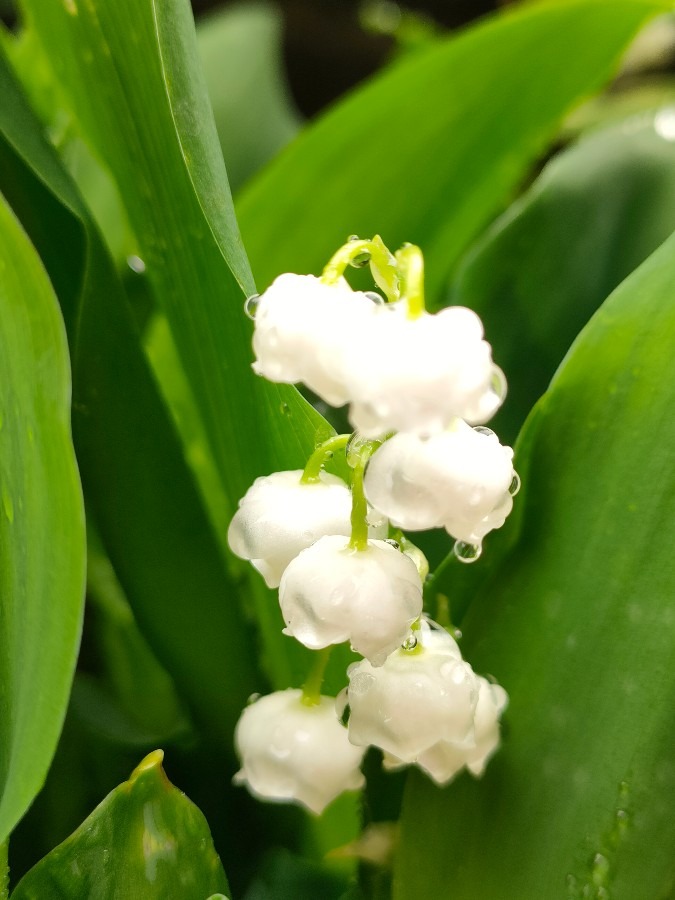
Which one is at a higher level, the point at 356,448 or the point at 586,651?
the point at 356,448

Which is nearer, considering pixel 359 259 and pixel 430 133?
pixel 359 259

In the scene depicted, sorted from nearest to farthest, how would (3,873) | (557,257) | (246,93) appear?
(3,873) < (557,257) < (246,93)

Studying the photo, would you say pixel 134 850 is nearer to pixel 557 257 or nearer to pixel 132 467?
pixel 132 467

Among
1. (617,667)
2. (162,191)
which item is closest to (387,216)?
(162,191)

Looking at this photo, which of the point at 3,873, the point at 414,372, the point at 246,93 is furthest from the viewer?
the point at 246,93

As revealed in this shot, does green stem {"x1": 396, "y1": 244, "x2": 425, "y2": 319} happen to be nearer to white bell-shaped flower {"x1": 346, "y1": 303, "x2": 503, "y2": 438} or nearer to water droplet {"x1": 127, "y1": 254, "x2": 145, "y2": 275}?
white bell-shaped flower {"x1": 346, "y1": 303, "x2": 503, "y2": 438}

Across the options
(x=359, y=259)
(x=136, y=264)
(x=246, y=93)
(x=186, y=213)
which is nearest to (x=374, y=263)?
(x=359, y=259)

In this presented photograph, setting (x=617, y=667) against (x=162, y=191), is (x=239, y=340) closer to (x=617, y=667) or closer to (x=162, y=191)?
(x=162, y=191)
